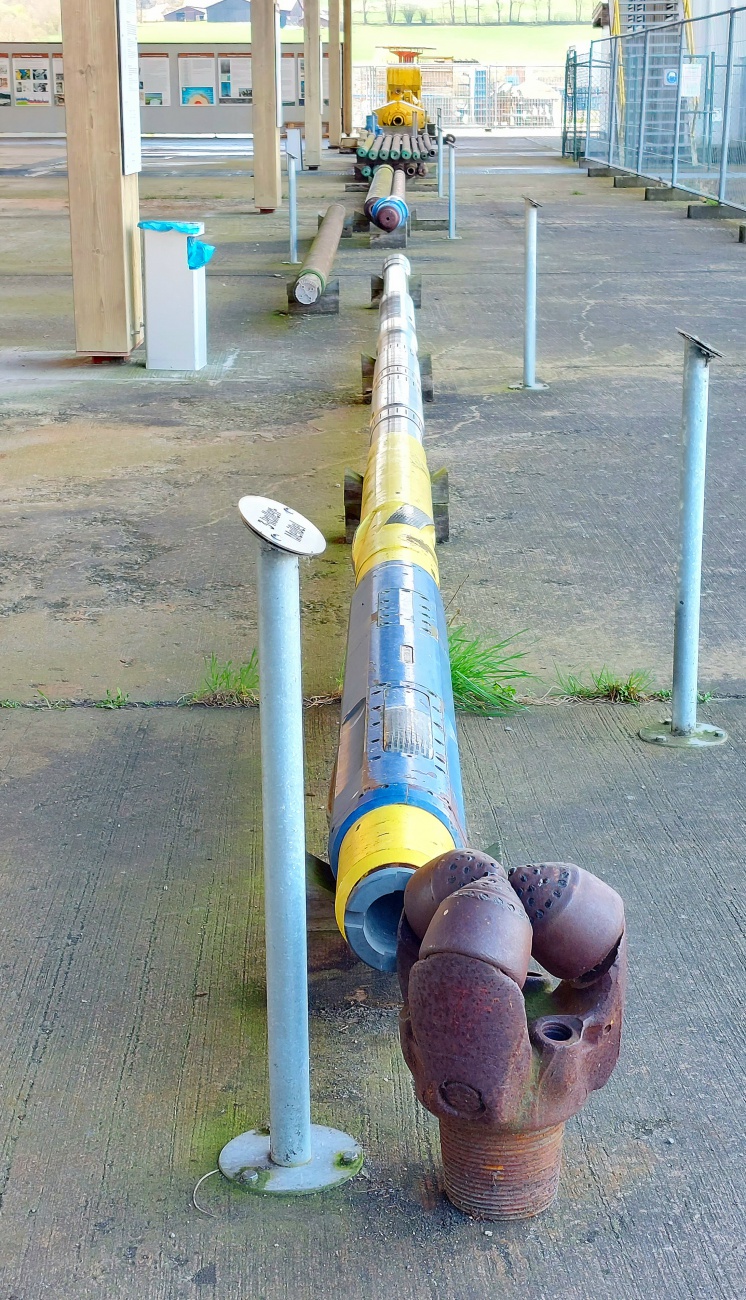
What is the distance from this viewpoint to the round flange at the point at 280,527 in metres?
1.93

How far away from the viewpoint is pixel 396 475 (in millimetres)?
4449

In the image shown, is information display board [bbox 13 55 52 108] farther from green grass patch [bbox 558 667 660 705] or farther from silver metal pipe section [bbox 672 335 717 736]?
silver metal pipe section [bbox 672 335 717 736]

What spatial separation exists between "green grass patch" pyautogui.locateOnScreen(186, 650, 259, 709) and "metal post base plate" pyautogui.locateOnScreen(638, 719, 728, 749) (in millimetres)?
1195

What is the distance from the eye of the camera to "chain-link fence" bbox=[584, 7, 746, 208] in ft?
62.1

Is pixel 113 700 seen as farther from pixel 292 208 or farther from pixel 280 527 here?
pixel 292 208

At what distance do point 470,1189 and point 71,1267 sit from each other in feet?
2.10

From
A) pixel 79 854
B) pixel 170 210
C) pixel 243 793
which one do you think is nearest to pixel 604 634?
pixel 243 793

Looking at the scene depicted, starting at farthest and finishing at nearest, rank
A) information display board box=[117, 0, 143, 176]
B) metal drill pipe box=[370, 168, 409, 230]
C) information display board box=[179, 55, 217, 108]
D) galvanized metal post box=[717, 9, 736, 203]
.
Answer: information display board box=[179, 55, 217, 108], galvanized metal post box=[717, 9, 736, 203], metal drill pipe box=[370, 168, 409, 230], information display board box=[117, 0, 143, 176]

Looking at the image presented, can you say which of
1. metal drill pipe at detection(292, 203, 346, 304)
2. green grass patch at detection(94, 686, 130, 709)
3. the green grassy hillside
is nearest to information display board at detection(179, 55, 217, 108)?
the green grassy hillside

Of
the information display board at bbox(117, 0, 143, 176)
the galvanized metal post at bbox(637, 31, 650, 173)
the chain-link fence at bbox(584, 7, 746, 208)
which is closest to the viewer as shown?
the information display board at bbox(117, 0, 143, 176)

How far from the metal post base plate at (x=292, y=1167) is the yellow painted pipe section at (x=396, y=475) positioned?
2183mm

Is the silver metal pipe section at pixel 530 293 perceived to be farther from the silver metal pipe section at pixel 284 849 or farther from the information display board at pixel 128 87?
the silver metal pipe section at pixel 284 849

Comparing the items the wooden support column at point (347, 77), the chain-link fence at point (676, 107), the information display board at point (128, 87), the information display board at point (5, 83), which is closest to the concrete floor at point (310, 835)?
the information display board at point (128, 87)

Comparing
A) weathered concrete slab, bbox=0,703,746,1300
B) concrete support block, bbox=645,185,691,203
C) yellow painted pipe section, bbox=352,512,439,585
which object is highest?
concrete support block, bbox=645,185,691,203
